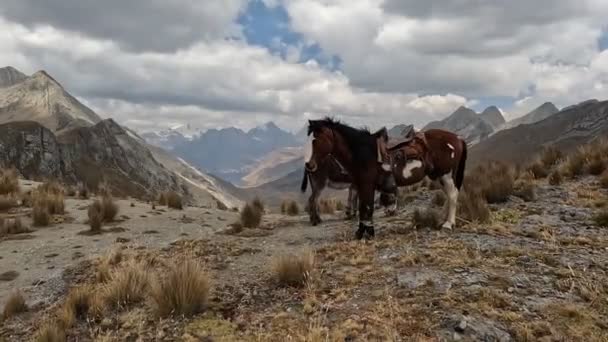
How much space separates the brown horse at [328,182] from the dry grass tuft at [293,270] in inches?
163

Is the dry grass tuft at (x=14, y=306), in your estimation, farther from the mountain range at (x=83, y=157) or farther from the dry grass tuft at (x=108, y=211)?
the mountain range at (x=83, y=157)

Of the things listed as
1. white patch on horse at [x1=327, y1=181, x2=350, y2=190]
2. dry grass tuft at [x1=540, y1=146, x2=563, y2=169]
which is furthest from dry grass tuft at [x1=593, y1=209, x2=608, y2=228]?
dry grass tuft at [x1=540, y1=146, x2=563, y2=169]

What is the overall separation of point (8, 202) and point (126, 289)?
→ 37.6 ft

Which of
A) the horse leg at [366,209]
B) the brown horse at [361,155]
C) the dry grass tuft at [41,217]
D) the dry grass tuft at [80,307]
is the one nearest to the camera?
the dry grass tuft at [80,307]

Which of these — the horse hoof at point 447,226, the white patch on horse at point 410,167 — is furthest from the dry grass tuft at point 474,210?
the white patch on horse at point 410,167

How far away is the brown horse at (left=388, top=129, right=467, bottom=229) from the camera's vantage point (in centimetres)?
1003


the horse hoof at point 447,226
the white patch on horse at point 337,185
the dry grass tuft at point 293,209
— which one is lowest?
the dry grass tuft at point 293,209

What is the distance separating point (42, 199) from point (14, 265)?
5.60 metres

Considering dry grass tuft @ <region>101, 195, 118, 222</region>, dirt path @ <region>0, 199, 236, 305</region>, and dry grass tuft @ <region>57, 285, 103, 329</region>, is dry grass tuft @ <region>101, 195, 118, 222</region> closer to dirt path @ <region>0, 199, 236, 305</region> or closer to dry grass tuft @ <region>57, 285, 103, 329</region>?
dirt path @ <region>0, 199, 236, 305</region>

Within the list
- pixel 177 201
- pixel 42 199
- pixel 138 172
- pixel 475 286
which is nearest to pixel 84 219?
pixel 42 199

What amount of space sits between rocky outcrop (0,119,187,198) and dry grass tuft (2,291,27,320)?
185 ft

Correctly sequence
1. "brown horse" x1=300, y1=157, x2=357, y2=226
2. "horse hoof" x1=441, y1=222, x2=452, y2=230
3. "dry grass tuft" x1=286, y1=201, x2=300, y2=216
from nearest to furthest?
"horse hoof" x1=441, y1=222, x2=452, y2=230 < "brown horse" x1=300, y1=157, x2=357, y2=226 < "dry grass tuft" x1=286, y1=201, x2=300, y2=216

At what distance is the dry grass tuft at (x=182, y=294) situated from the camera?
6.39m

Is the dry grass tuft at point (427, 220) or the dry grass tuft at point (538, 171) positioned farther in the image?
the dry grass tuft at point (538, 171)
